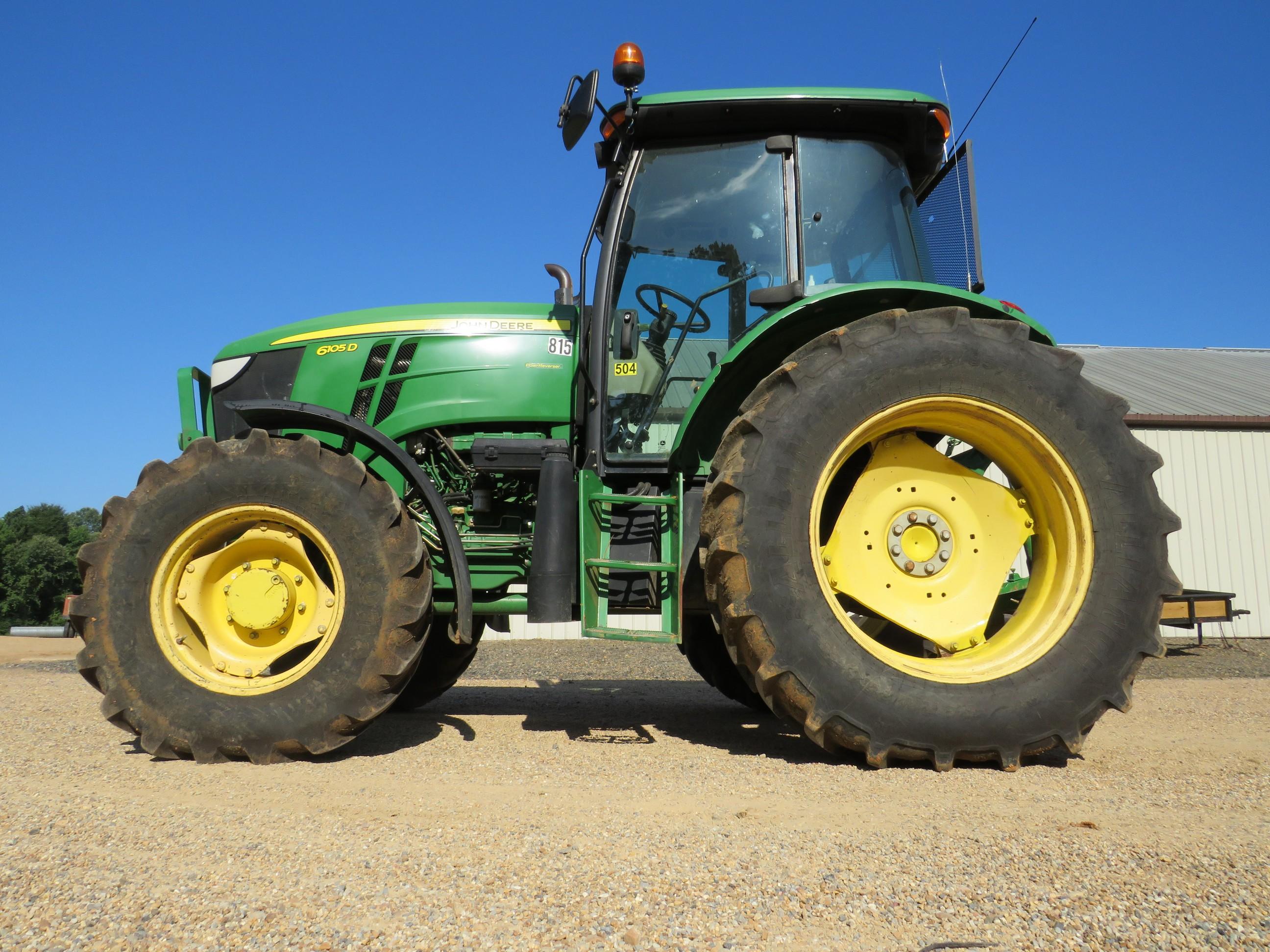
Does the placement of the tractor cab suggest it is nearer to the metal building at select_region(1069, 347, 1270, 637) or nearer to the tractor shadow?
the tractor shadow

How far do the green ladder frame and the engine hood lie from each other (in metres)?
0.95

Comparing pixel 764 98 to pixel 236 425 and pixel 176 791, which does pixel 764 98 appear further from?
pixel 176 791

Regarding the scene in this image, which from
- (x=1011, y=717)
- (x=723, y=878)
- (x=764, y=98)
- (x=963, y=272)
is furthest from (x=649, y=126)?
(x=723, y=878)

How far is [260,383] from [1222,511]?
12.8 m

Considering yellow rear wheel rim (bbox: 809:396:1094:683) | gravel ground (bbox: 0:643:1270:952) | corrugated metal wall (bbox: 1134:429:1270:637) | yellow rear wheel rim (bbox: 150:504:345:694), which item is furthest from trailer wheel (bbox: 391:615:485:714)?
corrugated metal wall (bbox: 1134:429:1270:637)

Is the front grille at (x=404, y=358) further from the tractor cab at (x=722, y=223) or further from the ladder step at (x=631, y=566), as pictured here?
the ladder step at (x=631, y=566)

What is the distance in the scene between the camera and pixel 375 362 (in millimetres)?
4281

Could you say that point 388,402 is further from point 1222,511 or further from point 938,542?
point 1222,511

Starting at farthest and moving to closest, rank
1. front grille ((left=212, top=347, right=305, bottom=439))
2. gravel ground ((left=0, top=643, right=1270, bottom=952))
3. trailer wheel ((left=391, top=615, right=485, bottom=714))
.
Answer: trailer wheel ((left=391, top=615, right=485, bottom=714)) < front grille ((left=212, top=347, right=305, bottom=439)) < gravel ground ((left=0, top=643, right=1270, bottom=952))

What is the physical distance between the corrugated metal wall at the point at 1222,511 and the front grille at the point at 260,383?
11623 mm

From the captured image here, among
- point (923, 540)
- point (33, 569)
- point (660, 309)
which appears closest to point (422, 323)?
point (660, 309)

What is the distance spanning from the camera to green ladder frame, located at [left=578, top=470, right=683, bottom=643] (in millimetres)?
3396

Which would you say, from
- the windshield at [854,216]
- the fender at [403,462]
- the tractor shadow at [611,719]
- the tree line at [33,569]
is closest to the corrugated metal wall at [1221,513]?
the tractor shadow at [611,719]

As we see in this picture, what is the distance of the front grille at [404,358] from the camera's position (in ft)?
13.9
